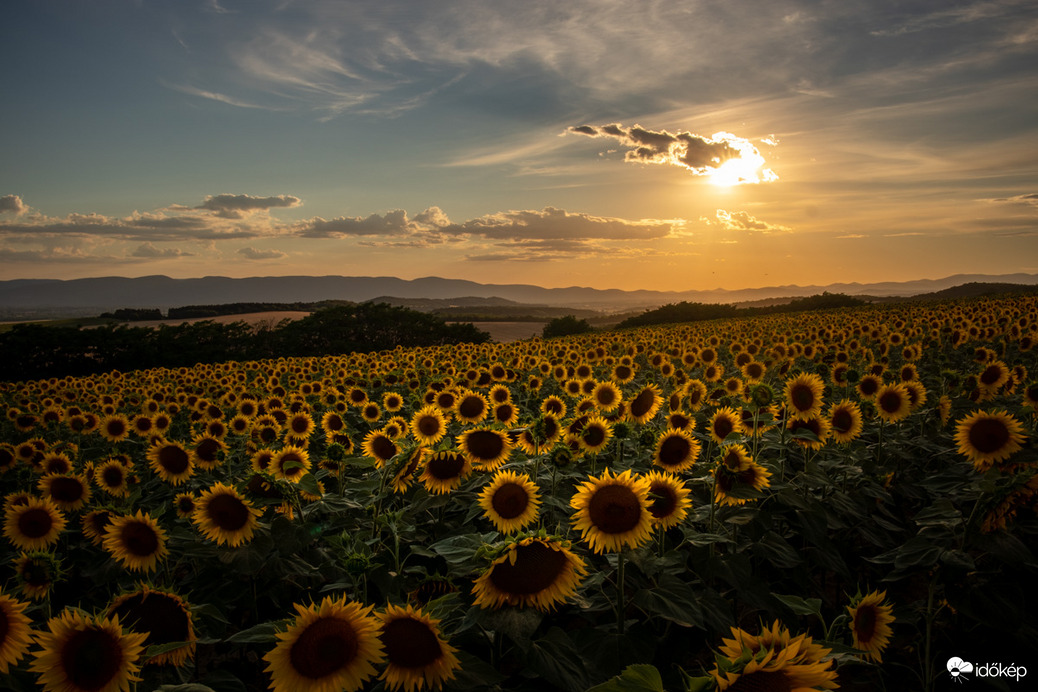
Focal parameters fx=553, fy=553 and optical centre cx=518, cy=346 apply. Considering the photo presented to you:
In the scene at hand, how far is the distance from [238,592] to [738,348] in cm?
1185

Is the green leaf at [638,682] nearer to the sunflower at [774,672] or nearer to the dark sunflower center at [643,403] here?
the sunflower at [774,672]

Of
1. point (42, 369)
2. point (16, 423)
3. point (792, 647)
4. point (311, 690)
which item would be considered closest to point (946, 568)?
point (792, 647)

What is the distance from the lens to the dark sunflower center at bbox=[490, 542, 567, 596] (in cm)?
232

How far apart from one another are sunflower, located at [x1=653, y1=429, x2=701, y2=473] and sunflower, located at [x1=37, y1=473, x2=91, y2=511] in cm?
506

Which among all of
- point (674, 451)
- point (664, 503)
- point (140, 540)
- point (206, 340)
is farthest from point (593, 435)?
point (206, 340)

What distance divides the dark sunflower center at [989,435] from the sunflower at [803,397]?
3.73 ft

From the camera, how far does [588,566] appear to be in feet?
10.6

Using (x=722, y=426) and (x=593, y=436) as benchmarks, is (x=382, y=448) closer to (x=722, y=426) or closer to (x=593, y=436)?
(x=593, y=436)

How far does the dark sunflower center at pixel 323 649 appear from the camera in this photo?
2139 millimetres

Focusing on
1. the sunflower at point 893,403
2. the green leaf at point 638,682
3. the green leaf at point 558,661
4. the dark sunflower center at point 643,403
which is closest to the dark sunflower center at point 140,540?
the green leaf at point 558,661

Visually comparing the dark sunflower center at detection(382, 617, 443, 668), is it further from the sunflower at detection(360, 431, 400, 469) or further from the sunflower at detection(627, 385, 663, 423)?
the sunflower at detection(627, 385, 663, 423)

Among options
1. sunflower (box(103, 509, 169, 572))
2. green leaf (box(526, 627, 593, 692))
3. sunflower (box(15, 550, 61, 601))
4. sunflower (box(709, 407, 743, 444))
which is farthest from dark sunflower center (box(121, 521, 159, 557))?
sunflower (box(709, 407, 743, 444))

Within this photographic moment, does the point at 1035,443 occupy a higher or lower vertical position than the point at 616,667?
higher

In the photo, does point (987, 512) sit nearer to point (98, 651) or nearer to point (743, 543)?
point (743, 543)
